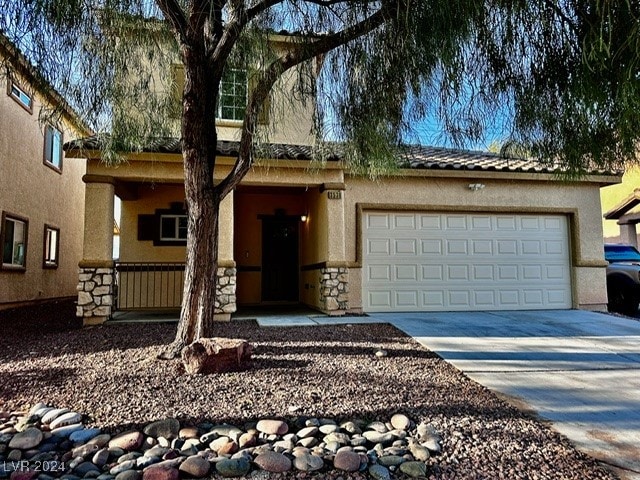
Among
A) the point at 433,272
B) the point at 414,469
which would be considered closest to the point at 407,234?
the point at 433,272

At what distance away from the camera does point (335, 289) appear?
8641 millimetres

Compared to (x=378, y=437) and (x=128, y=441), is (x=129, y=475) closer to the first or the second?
(x=128, y=441)

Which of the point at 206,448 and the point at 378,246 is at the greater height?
the point at 378,246

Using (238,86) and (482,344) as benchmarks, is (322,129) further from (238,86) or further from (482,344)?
(482,344)

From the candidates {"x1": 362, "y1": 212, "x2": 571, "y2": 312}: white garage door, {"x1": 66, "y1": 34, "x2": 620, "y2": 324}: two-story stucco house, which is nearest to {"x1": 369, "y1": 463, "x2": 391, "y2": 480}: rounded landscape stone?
{"x1": 66, "y1": 34, "x2": 620, "y2": 324}: two-story stucco house

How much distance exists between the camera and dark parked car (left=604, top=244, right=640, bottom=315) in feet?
34.6

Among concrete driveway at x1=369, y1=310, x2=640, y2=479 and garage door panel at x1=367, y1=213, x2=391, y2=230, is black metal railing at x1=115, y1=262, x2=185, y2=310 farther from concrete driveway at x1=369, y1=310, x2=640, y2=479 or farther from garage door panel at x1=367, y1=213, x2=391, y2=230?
concrete driveway at x1=369, y1=310, x2=640, y2=479

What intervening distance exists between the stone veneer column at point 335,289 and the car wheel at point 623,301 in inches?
280

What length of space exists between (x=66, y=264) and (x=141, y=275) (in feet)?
15.8

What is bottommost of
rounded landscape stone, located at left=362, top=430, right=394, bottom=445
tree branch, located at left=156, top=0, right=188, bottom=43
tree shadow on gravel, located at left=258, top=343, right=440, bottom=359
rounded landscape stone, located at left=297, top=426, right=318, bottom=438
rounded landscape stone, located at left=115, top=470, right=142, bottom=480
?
rounded landscape stone, located at left=115, top=470, right=142, bottom=480

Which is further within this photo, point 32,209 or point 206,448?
point 32,209

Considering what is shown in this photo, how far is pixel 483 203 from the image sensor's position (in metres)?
9.63

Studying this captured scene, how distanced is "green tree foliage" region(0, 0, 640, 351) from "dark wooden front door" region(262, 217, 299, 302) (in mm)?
6318

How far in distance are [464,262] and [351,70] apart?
6.02 meters
